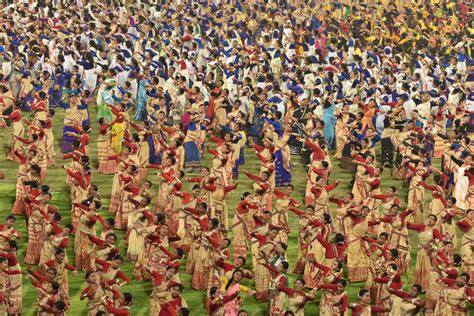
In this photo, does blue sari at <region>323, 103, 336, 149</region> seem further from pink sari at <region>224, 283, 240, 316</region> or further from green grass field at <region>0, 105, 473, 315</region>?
pink sari at <region>224, 283, 240, 316</region>

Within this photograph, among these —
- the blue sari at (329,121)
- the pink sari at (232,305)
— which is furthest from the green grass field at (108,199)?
the pink sari at (232,305)

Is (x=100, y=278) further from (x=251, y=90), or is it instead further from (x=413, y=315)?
(x=251, y=90)

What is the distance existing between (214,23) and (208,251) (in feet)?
50.3

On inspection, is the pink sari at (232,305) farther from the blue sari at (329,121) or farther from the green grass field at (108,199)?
the blue sari at (329,121)

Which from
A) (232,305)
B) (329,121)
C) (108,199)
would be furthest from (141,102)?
(232,305)

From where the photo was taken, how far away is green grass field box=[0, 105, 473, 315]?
20.6 m

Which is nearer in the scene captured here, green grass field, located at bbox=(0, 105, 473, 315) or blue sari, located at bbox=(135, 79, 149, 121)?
green grass field, located at bbox=(0, 105, 473, 315)

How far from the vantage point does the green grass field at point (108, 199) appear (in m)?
20.6

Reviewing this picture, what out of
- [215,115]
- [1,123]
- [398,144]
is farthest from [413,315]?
[1,123]

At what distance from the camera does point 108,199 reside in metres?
25.0

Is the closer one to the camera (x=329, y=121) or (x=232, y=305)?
(x=232, y=305)

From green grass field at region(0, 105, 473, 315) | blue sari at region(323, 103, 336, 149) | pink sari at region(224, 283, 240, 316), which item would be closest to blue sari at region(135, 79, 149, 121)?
green grass field at region(0, 105, 473, 315)

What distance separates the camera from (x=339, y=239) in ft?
67.9

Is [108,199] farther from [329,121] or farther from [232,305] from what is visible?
[232,305]
